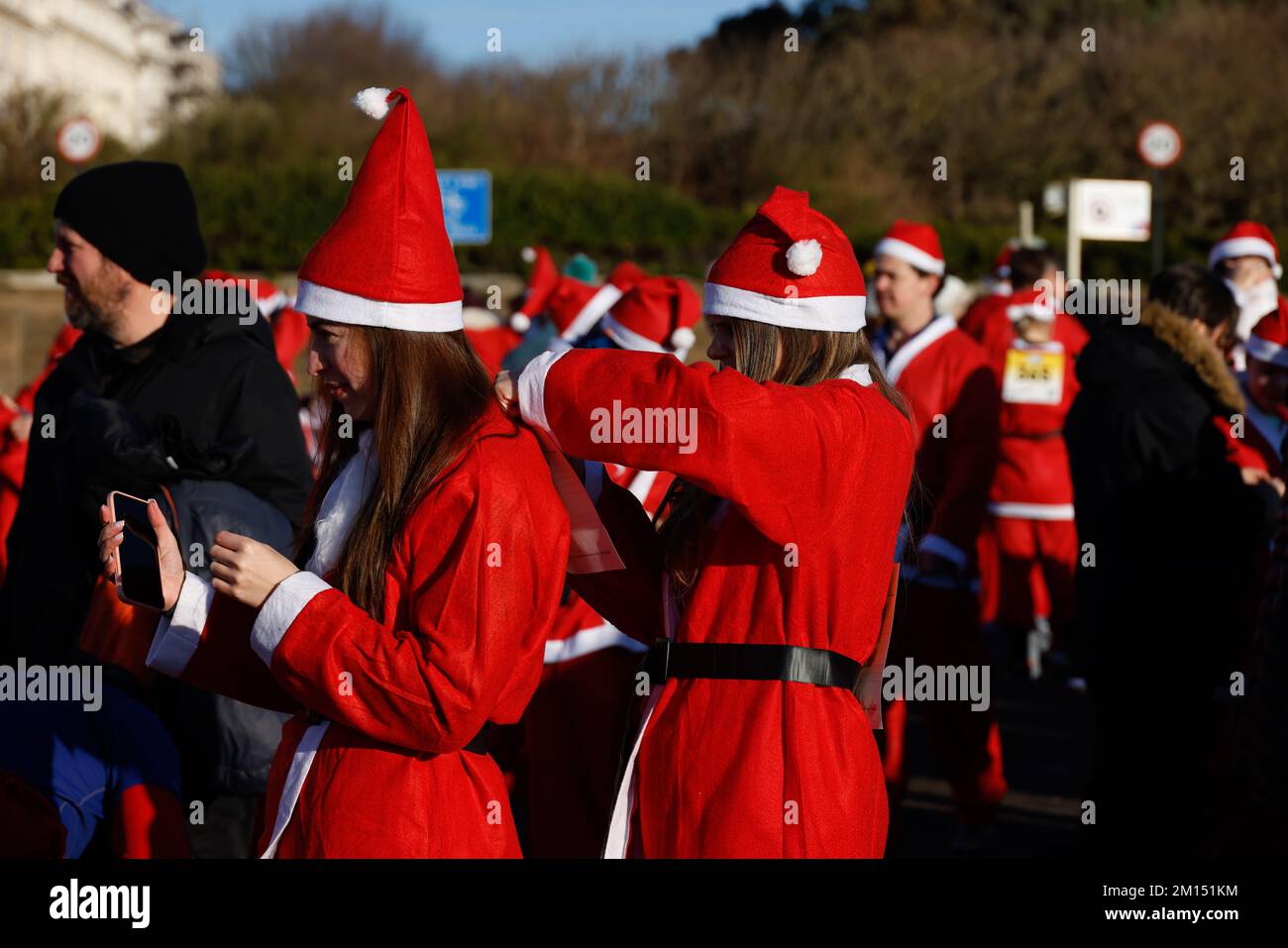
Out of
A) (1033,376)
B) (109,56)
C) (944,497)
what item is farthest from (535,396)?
(109,56)

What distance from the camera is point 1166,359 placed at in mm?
5453

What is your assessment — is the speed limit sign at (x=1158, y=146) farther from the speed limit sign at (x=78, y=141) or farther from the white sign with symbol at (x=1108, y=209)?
the speed limit sign at (x=78, y=141)

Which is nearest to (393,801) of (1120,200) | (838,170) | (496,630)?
(496,630)

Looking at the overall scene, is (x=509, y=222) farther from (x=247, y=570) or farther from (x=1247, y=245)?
(x=247, y=570)

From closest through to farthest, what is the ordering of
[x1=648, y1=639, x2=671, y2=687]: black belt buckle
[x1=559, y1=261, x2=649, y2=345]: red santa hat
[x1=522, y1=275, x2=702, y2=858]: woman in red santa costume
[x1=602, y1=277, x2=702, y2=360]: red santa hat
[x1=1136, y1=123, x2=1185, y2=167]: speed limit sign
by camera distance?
[x1=648, y1=639, x2=671, y2=687]: black belt buckle
[x1=522, y1=275, x2=702, y2=858]: woman in red santa costume
[x1=602, y1=277, x2=702, y2=360]: red santa hat
[x1=559, y1=261, x2=649, y2=345]: red santa hat
[x1=1136, y1=123, x2=1185, y2=167]: speed limit sign

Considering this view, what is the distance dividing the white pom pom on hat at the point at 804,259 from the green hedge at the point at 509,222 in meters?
20.2

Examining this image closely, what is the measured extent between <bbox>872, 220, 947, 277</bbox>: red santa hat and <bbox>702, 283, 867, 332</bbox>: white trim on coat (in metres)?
3.35

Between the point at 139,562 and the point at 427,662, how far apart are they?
0.65 metres

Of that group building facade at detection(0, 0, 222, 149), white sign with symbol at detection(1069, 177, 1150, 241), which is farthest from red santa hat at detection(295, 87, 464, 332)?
building facade at detection(0, 0, 222, 149)

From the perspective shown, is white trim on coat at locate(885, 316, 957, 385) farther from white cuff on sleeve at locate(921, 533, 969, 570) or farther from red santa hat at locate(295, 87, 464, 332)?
red santa hat at locate(295, 87, 464, 332)

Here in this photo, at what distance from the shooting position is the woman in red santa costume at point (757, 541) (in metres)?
2.70

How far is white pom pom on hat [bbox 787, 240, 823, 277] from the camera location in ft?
9.91
